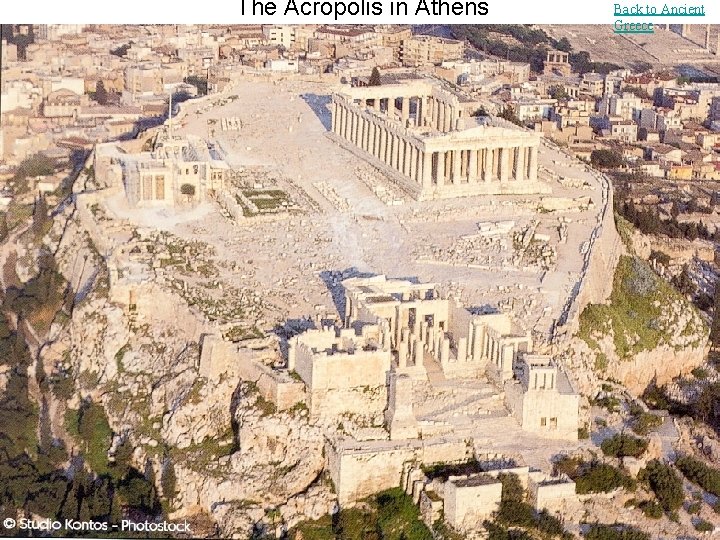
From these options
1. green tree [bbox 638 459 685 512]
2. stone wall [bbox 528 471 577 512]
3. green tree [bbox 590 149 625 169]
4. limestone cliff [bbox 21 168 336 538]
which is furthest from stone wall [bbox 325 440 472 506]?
green tree [bbox 590 149 625 169]

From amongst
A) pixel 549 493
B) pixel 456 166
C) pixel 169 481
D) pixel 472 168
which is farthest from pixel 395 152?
pixel 549 493

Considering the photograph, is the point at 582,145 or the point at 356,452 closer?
the point at 356,452

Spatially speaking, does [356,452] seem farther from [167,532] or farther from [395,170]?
[395,170]

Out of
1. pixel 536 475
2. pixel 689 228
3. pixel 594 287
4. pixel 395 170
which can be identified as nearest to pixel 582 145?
pixel 689 228

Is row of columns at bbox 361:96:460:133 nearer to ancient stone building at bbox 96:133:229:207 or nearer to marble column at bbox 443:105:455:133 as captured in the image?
marble column at bbox 443:105:455:133

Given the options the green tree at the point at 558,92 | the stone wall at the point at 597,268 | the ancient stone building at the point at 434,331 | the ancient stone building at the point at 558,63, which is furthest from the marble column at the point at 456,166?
the ancient stone building at the point at 558,63

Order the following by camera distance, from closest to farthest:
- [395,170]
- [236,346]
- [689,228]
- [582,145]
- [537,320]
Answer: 1. [236,346]
2. [537,320]
3. [395,170]
4. [689,228]
5. [582,145]

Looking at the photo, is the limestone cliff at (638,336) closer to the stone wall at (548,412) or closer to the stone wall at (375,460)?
the stone wall at (548,412)
